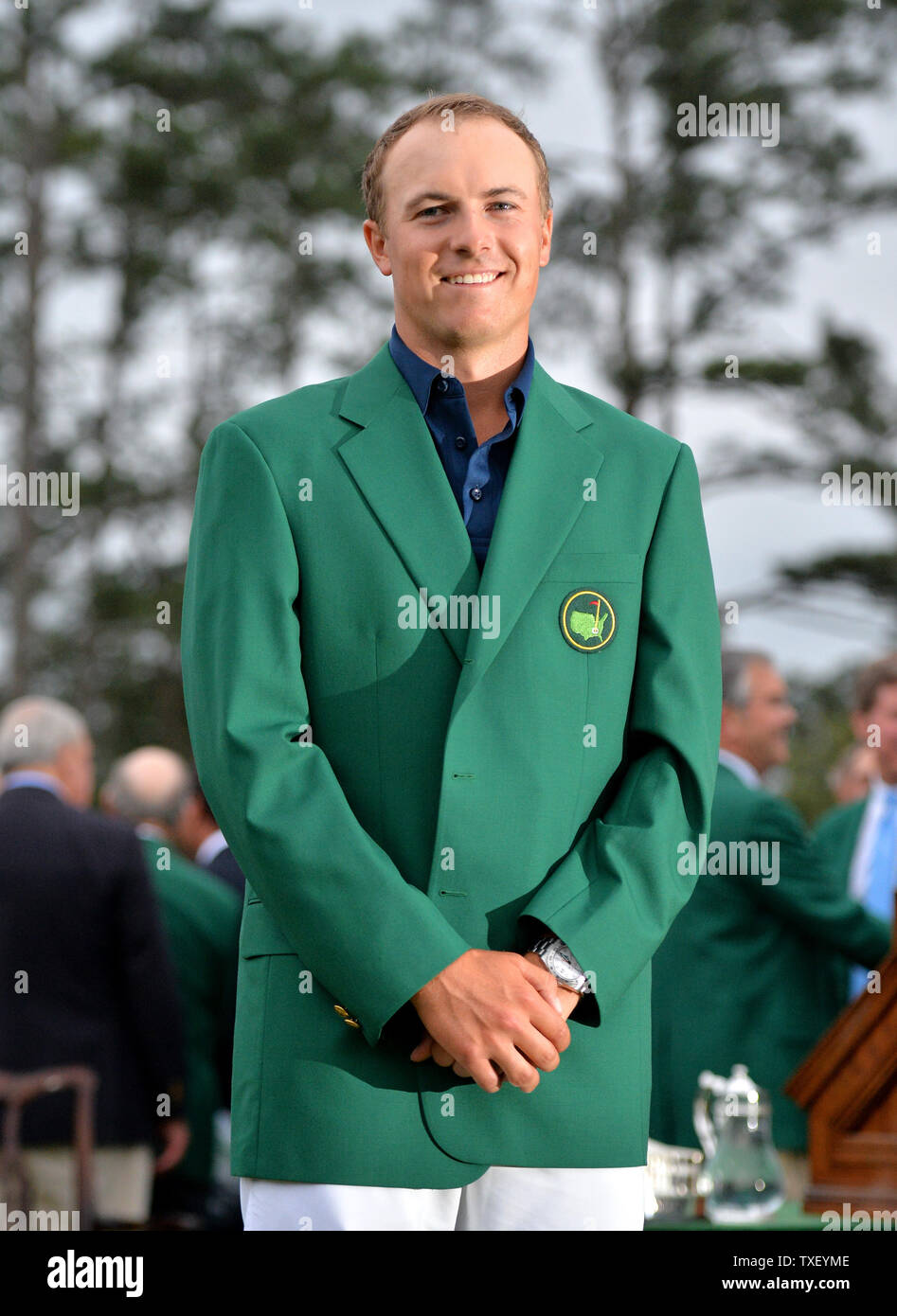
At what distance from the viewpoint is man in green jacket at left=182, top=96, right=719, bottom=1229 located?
76.5 inches

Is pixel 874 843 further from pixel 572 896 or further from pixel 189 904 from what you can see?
pixel 572 896

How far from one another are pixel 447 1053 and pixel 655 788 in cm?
37

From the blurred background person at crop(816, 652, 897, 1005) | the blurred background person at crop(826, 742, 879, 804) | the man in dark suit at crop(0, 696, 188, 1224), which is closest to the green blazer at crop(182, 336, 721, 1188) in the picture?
the man in dark suit at crop(0, 696, 188, 1224)

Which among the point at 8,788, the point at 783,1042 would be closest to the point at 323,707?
the point at 783,1042

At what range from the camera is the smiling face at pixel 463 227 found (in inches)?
83.6

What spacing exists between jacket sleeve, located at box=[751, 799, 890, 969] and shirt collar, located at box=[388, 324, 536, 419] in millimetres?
2889

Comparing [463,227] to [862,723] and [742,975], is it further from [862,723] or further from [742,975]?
[862,723]

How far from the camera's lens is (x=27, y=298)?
19578 millimetres

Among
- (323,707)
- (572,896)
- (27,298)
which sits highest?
(27,298)

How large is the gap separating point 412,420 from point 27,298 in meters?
18.3

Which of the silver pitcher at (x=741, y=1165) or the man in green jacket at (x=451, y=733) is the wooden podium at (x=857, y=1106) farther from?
the man in green jacket at (x=451, y=733)

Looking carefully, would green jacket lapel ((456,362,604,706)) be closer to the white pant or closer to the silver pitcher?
the white pant

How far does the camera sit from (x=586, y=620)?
82.5 inches

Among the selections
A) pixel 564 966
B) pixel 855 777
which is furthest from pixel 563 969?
pixel 855 777
